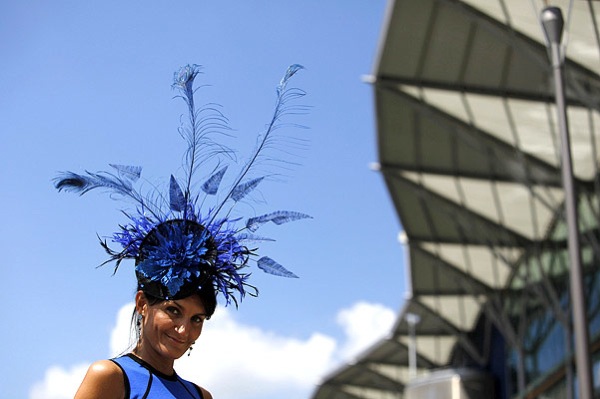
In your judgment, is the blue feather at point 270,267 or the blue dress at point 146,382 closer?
the blue dress at point 146,382

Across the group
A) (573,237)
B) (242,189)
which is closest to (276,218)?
(242,189)

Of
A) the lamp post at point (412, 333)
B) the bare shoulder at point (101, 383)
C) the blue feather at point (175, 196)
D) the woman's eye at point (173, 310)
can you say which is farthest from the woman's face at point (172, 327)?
the lamp post at point (412, 333)

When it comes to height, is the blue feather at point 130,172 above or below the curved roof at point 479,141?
below

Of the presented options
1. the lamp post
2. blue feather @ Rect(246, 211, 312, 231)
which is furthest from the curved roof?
blue feather @ Rect(246, 211, 312, 231)

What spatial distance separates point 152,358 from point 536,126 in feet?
78.0

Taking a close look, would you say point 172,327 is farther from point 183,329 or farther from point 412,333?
point 412,333

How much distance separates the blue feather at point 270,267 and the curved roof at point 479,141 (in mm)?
13210

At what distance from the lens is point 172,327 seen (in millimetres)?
3049

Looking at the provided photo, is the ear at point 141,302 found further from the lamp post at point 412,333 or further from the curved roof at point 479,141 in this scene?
the lamp post at point 412,333

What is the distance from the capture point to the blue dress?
2945 mm

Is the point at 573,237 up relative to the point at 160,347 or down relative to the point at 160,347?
up

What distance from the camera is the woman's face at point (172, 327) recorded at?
9.98ft

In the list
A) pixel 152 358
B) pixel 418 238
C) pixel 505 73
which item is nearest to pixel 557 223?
pixel 418 238

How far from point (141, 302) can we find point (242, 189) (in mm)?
461
